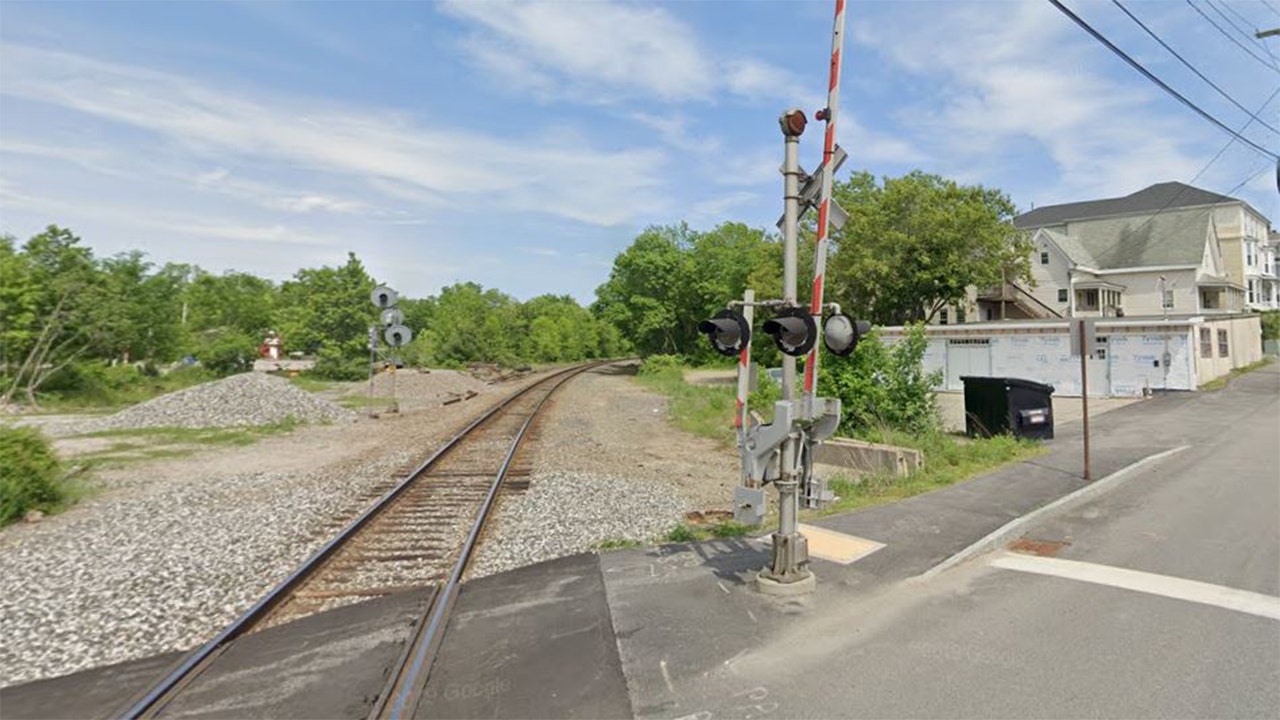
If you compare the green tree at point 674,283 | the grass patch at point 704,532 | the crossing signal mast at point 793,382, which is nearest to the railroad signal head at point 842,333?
the crossing signal mast at point 793,382

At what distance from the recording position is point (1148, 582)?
19.0ft

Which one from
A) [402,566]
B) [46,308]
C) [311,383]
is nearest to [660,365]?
[311,383]

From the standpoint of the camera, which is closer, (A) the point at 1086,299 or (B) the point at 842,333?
(B) the point at 842,333

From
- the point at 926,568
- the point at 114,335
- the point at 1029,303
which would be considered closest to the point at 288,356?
the point at 114,335

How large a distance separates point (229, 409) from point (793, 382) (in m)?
17.8

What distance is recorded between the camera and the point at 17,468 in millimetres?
8414

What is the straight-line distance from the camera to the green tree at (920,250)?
3462cm

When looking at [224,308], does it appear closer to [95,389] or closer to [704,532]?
[95,389]

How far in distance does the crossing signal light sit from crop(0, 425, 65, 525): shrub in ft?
29.4

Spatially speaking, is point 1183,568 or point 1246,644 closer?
point 1246,644

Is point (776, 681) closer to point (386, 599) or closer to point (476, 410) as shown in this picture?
point (386, 599)

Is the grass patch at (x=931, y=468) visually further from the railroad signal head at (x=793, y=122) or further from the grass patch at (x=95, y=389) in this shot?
the grass patch at (x=95, y=389)

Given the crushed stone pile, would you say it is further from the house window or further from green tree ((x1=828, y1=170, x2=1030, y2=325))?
the house window

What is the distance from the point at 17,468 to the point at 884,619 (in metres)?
10.3
